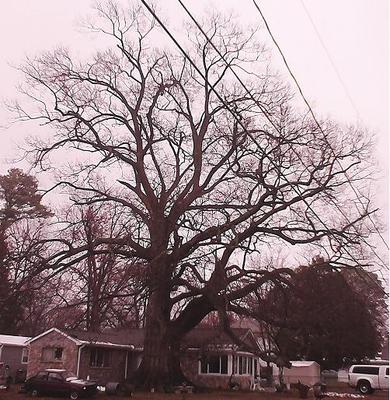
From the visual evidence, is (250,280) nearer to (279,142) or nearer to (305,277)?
(305,277)

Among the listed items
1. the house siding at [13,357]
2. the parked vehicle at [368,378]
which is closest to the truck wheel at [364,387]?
the parked vehicle at [368,378]

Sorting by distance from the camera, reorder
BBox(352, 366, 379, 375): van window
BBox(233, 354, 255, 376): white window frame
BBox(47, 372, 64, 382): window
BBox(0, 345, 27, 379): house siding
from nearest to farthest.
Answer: BBox(47, 372, 64, 382): window, BBox(352, 366, 379, 375): van window, BBox(0, 345, 27, 379): house siding, BBox(233, 354, 255, 376): white window frame

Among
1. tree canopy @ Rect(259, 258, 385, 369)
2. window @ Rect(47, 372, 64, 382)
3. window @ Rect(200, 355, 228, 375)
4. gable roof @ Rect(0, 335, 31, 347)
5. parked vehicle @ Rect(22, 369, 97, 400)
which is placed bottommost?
parked vehicle @ Rect(22, 369, 97, 400)

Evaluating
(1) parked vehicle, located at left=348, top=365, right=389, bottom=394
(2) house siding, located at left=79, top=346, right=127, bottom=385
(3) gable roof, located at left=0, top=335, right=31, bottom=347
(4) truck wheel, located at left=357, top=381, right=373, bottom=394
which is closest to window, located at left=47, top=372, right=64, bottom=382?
(2) house siding, located at left=79, top=346, right=127, bottom=385

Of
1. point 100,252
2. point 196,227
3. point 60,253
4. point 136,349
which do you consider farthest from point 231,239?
point 136,349

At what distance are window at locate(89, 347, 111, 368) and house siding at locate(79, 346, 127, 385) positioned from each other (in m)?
0.19

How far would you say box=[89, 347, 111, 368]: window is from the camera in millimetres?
32469

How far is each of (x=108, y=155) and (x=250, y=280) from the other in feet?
31.0

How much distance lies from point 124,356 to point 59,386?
1122 centimetres

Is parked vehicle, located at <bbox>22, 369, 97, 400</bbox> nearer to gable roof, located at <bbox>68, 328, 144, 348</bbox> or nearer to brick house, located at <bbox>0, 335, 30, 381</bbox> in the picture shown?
gable roof, located at <bbox>68, 328, 144, 348</bbox>

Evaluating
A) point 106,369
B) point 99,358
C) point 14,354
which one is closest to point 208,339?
point 106,369

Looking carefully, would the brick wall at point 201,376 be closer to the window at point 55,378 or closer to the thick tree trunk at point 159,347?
the thick tree trunk at point 159,347

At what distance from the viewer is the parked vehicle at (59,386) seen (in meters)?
24.2

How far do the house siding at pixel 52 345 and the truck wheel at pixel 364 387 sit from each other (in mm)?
16593
